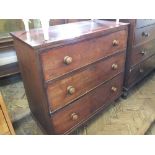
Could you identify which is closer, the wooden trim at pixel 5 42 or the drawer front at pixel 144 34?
the drawer front at pixel 144 34

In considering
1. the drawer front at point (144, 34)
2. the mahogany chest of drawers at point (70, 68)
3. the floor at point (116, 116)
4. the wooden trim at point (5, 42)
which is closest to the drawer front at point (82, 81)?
the mahogany chest of drawers at point (70, 68)

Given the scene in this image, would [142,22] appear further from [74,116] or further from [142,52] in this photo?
[74,116]

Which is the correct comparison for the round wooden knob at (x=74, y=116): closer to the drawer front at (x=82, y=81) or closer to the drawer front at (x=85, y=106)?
the drawer front at (x=85, y=106)

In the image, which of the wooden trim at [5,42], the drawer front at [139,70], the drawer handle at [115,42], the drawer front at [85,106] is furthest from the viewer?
the wooden trim at [5,42]

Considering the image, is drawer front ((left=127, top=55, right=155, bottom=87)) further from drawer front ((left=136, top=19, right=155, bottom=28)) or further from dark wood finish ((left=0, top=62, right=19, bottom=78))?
dark wood finish ((left=0, top=62, right=19, bottom=78))

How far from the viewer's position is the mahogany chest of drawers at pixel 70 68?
3.15ft

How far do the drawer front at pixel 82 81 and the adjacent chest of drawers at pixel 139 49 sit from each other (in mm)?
141

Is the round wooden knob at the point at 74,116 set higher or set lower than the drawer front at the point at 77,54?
lower

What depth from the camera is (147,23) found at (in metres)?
1.55
